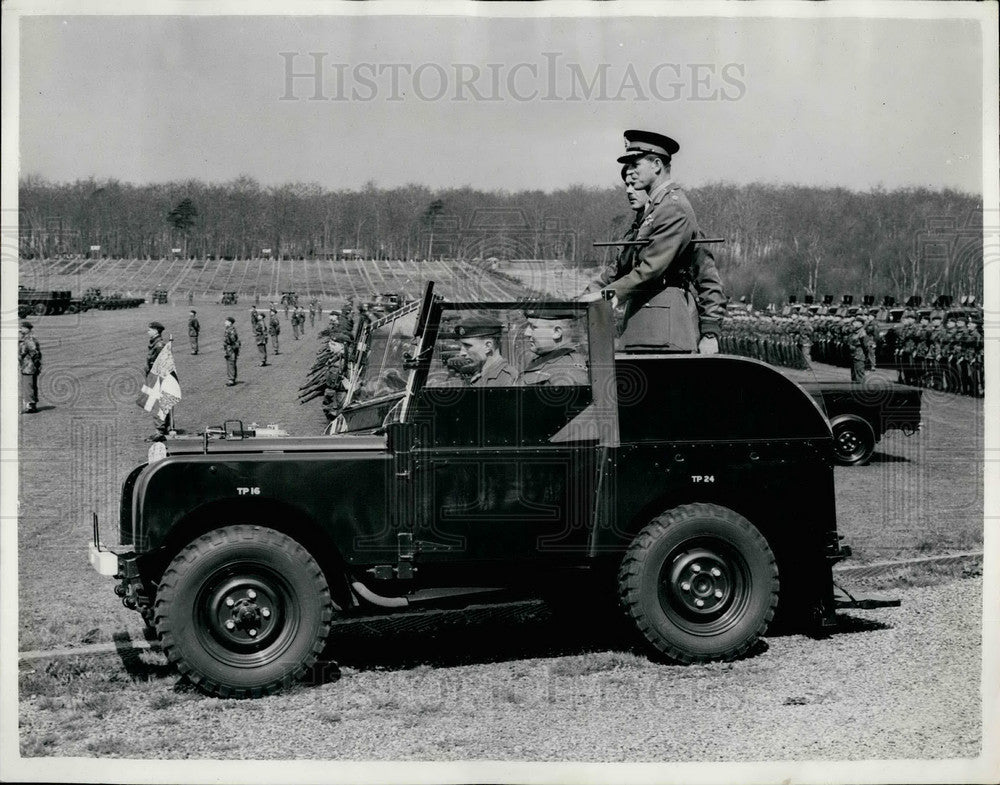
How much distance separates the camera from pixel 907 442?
18.6 metres

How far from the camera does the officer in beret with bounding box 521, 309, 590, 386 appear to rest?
22.0 ft

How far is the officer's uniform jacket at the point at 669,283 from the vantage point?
712 centimetres

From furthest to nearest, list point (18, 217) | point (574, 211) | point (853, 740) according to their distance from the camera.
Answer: point (574, 211) → point (18, 217) → point (853, 740)

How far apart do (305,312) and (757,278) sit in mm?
9147

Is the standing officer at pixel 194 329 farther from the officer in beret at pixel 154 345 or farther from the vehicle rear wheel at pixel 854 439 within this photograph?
the vehicle rear wheel at pixel 854 439

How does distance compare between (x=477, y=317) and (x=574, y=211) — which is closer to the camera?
(x=477, y=317)

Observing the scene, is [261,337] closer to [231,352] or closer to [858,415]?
[231,352]

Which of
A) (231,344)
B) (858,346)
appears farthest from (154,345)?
(858,346)

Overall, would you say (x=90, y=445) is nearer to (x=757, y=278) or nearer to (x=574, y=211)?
(x=574, y=211)

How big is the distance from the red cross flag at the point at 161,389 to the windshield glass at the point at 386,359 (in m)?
7.98

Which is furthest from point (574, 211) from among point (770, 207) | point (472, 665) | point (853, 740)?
point (853, 740)

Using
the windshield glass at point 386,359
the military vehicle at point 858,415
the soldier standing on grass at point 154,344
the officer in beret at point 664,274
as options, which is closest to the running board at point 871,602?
the officer in beret at point 664,274

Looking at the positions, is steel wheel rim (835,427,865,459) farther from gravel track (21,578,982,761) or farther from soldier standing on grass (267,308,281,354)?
soldier standing on grass (267,308,281,354)

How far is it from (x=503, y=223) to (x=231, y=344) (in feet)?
41.3
